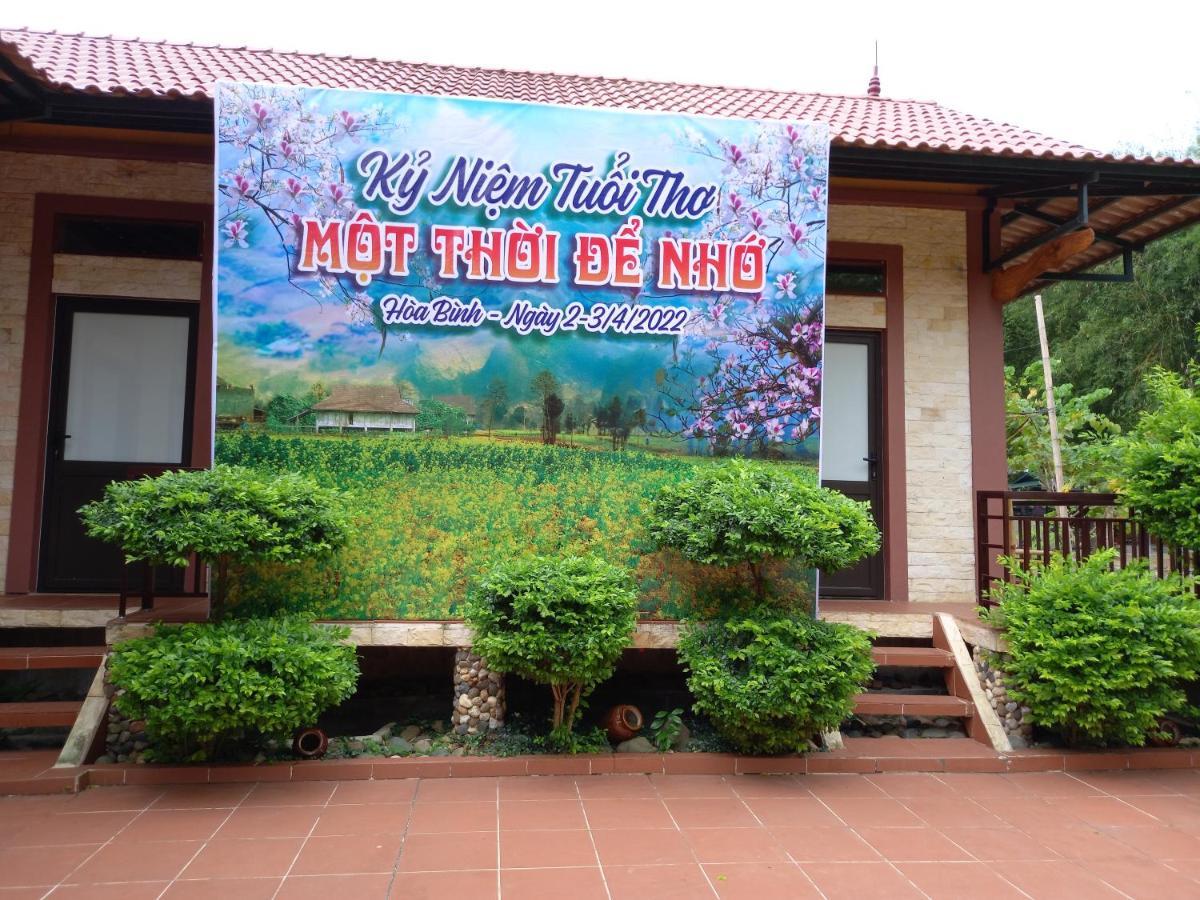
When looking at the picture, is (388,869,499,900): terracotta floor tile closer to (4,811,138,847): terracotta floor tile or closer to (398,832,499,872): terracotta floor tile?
(398,832,499,872): terracotta floor tile

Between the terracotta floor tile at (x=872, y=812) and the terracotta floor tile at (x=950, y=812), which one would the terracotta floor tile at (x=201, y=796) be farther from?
the terracotta floor tile at (x=950, y=812)

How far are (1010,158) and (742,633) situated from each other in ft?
13.8

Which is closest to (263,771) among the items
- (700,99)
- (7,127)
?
(7,127)

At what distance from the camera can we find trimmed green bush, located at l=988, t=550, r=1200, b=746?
5191 millimetres

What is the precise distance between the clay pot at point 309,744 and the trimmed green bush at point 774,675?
2361 mm

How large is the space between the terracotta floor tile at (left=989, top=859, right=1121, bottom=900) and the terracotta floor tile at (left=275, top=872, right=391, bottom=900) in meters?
2.91

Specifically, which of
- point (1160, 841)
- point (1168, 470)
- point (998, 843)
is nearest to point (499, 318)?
point (998, 843)

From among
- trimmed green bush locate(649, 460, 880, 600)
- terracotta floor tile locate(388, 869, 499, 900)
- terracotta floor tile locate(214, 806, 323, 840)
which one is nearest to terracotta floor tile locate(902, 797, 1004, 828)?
trimmed green bush locate(649, 460, 880, 600)

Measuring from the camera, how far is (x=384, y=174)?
5.65 metres

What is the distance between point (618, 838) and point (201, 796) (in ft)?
7.95

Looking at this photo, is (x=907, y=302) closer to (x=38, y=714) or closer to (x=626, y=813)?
(x=626, y=813)

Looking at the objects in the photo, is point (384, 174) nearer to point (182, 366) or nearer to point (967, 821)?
point (182, 366)

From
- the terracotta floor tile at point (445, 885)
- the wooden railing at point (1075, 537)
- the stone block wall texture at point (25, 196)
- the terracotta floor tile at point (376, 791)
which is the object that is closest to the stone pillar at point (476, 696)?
the terracotta floor tile at point (376, 791)

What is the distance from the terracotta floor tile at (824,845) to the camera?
13.4ft
